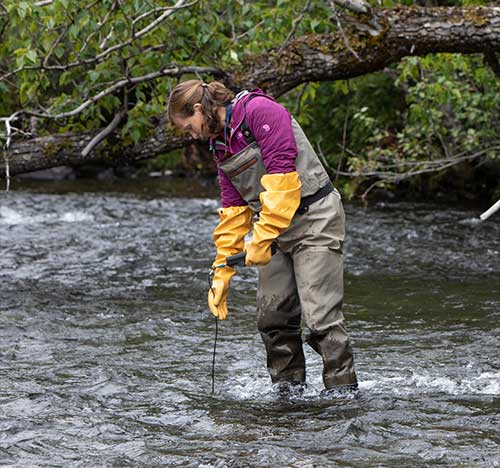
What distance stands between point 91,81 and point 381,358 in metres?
4.14

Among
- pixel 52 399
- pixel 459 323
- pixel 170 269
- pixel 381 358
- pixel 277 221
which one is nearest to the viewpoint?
pixel 277 221

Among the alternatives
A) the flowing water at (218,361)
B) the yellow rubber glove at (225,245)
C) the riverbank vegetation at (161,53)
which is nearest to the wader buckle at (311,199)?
the yellow rubber glove at (225,245)

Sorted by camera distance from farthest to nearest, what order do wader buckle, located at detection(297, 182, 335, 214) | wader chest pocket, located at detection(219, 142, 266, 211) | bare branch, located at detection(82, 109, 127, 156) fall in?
bare branch, located at detection(82, 109, 127, 156) < wader buckle, located at detection(297, 182, 335, 214) < wader chest pocket, located at detection(219, 142, 266, 211)

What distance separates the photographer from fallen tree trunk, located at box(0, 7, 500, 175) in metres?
9.09

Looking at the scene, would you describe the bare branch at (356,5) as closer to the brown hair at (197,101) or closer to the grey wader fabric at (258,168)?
the grey wader fabric at (258,168)

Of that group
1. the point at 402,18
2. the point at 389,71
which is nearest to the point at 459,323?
the point at 402,18

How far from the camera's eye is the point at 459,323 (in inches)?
318

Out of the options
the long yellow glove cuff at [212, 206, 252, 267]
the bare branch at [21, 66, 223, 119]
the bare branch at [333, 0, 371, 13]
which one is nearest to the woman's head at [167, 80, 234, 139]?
the long yellow glove cuff at [212, 206, 252, 267]

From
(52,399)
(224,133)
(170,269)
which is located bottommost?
(170,269)

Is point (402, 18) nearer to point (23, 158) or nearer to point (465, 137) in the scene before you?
point (23, 158)

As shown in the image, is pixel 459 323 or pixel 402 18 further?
pixel 402 18

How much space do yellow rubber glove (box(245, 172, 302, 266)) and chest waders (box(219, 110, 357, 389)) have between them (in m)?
0.23

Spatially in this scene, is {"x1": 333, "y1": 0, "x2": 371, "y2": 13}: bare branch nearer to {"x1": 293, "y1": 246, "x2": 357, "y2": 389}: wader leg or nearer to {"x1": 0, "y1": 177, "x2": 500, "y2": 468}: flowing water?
{"x1": 0, "y1": 177, "x2": 500, "y2": 468}: flowing water

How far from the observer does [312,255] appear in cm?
560
